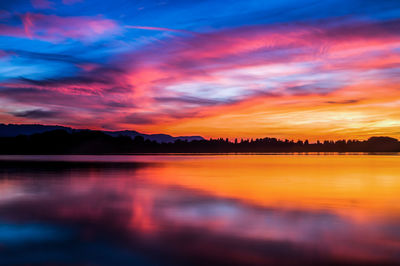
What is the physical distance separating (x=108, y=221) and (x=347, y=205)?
37.9 feet

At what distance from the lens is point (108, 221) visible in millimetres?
13391

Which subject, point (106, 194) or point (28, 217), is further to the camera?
point (106, 194)

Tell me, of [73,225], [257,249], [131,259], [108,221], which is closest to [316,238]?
[257,249]

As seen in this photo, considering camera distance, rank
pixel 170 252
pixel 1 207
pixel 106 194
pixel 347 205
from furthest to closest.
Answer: pixel 106 194, pixel 347 205, pixel 1 207, pixel 170 252

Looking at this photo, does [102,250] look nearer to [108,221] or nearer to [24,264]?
[24,264]

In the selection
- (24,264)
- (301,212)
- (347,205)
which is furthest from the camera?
(347,205)

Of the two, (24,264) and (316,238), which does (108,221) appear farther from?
(316,238)

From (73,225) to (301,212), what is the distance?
9258 mm

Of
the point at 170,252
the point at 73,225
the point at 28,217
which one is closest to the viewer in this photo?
the point at 170,252

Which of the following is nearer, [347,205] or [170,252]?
[170,252]

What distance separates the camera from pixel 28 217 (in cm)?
1430

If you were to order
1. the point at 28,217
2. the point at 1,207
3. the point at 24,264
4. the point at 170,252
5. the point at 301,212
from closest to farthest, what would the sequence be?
1. the point at 24,264
2. the point at 170,252
3. the point at 28,217
4. the point at 301,212
5. the point at 1,207

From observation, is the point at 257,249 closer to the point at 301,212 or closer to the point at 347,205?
the point at 301,212

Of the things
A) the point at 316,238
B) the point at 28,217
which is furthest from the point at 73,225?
the point at 316,238
